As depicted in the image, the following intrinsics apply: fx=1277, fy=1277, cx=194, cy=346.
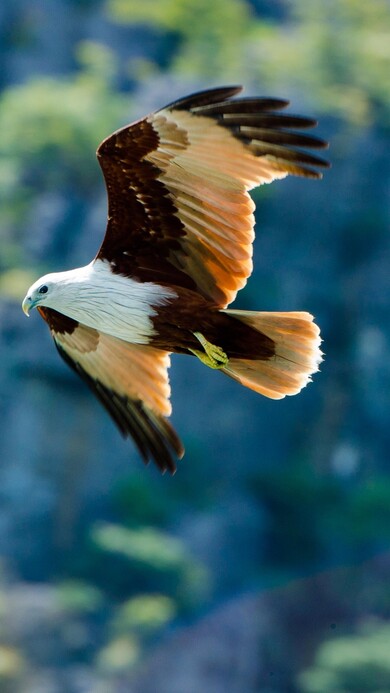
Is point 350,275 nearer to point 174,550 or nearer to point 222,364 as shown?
point 174,550

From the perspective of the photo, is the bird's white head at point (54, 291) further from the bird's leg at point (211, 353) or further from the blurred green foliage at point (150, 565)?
the blurred green foliage at point (150, 565)

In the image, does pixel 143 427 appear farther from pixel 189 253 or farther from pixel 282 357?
pixel 189 253

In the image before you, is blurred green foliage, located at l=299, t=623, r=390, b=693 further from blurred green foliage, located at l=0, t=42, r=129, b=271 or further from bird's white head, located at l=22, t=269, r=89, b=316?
bird's white head, located at l=22, t=269, r=89, b=316

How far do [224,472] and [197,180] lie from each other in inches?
555

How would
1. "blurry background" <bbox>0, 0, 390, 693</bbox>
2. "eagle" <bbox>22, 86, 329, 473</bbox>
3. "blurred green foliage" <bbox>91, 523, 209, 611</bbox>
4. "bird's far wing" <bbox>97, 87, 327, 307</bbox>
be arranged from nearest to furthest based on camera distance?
"bird's far wing" <bbox>97, 87, 327, 307</bbox> < "eagle" <bbox>22, 86, 329, 473</bbox> < "blurry background" <bbox>0, 0, 390, 693</bbox> < "blurred green foliage" <bbox>91, 523, 209, 611</bbox>

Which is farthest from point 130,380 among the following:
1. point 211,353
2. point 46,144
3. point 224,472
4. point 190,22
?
point 190,22

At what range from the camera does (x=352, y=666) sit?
16.6 m

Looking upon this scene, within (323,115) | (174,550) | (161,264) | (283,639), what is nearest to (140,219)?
(161,264)

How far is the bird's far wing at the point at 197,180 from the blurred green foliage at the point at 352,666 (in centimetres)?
1079

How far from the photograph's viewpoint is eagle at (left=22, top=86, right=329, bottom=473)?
5.82 meters

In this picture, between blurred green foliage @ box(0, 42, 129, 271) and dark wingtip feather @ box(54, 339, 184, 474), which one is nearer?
dark wingtip feather @ box(54, 339, 184, 474)

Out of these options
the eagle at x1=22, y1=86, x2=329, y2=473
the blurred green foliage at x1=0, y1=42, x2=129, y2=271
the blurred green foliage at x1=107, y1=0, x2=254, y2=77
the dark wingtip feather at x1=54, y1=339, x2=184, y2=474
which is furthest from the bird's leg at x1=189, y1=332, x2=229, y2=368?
the blurred green foliage at x1=107, y1=0, x2=254, y2=77

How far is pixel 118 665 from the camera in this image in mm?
16703

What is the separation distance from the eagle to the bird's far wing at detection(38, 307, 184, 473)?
0.64 metres
